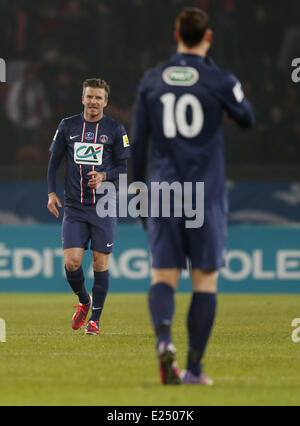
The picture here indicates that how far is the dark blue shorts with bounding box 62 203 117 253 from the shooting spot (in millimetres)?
9102

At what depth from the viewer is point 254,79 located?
56.6ft

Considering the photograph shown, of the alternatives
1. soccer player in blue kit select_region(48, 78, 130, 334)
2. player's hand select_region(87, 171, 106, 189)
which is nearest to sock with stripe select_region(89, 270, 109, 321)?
soccer player in blue kit select_region(48, 78, 130, 334)

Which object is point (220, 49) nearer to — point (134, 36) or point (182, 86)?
point (134, 36)

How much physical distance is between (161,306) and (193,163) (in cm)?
80

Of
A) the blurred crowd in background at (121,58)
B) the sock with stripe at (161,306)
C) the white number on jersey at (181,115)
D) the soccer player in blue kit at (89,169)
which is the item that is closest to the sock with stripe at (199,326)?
the sock with stripe at (161,306)

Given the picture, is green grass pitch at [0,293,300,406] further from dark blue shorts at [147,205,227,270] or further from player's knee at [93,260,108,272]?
dark blue shorts at [147,205,227,270]

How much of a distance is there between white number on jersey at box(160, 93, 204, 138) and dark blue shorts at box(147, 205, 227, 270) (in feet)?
1.46

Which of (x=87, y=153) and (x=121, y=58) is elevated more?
(x=121, y=58)

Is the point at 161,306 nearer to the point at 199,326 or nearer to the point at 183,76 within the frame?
the point at 199,326

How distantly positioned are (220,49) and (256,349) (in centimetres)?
1006

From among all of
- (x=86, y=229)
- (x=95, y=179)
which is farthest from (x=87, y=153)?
(x=86, y=229)

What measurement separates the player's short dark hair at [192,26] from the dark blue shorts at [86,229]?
352 cm

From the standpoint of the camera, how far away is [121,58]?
56.9ft
